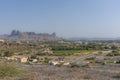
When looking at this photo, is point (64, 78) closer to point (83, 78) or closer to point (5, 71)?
point (83, 78)

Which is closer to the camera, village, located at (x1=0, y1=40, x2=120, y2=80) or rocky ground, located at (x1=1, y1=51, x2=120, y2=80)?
rocky ground, located at (x1=1, y1=51, x2=120, y2=80)

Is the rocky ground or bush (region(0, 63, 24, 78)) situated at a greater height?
bush (region(0, 63, 24, 78))

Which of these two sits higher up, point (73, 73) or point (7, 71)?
point (7, 71)

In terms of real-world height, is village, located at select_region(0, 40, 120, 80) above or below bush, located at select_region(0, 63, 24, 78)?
below

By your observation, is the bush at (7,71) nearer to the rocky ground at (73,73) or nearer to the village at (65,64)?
the village at (65,64)

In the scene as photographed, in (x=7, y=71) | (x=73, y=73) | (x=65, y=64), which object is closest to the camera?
(x=7, y=71)

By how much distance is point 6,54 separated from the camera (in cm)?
6031

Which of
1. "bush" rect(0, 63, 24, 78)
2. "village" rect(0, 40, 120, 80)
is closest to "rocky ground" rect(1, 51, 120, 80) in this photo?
"village" rect(0, 40, 120, 80)

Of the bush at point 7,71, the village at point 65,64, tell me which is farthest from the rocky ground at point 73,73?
the bush at point 7,71

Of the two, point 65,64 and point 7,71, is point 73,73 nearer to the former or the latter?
point 7,71

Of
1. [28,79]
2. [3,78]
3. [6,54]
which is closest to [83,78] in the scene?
[28,79]

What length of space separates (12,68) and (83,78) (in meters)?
5.71

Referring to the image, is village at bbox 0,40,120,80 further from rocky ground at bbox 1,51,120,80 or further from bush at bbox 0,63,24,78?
bush at bbox 0,63,24,78

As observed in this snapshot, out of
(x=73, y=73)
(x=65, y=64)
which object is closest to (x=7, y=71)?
(x=73, y=73)
